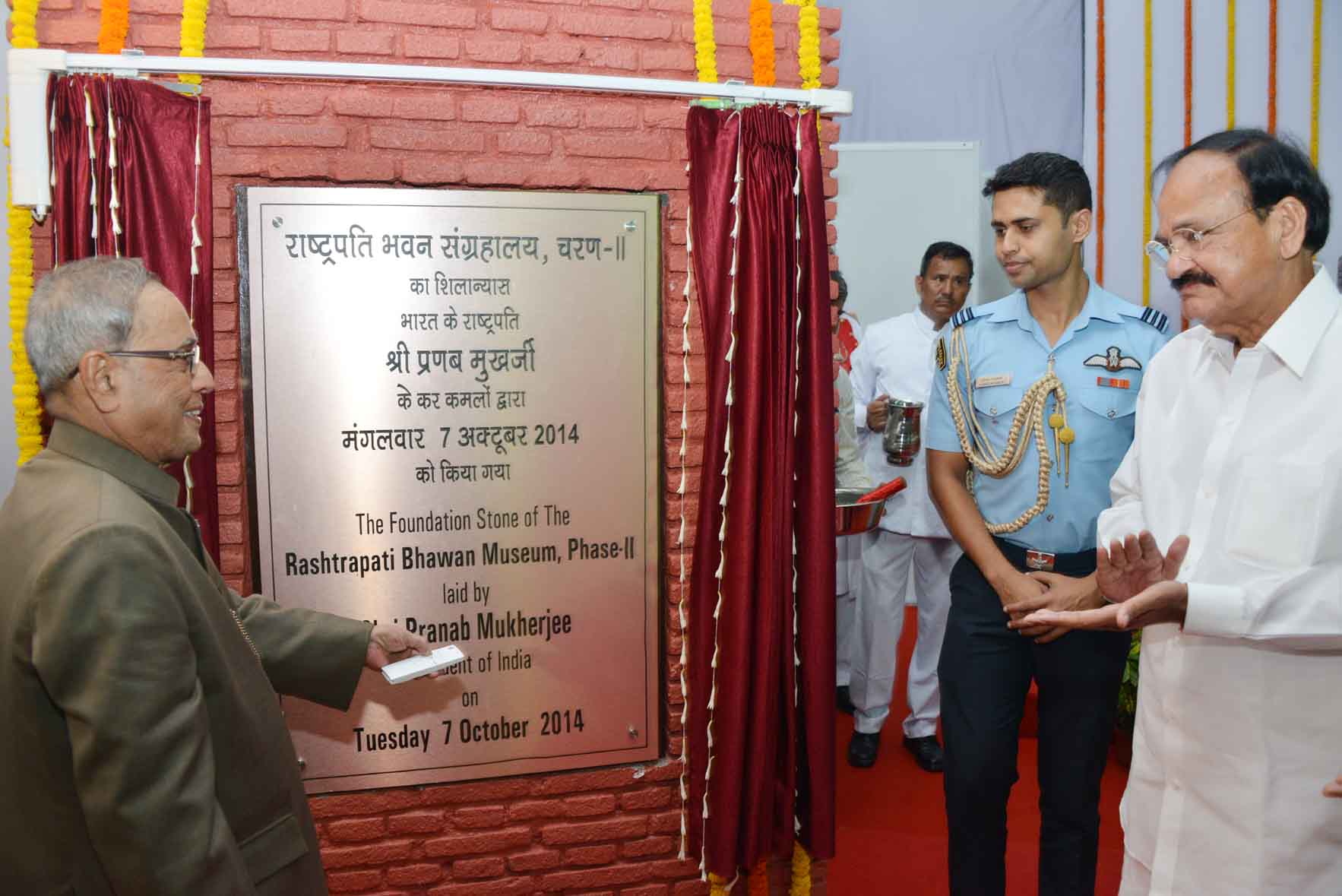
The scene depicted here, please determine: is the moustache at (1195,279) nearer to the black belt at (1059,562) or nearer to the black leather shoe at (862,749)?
the black belt at (1059,562)

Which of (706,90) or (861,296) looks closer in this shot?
(706,90)

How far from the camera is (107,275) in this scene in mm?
1544

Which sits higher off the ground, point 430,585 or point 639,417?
point 639,417

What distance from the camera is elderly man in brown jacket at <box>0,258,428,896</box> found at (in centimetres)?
131

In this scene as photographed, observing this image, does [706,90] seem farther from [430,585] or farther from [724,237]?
[430,585]

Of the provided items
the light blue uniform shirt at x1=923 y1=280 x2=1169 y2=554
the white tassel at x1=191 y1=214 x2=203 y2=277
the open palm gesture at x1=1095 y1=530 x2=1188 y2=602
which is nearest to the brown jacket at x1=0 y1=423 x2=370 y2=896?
the white tassel at x1=191 y1=214 x2=203 y2=277

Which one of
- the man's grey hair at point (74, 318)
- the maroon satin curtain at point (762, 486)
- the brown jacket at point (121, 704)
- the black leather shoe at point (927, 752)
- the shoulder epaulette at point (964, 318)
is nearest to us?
the brown jacket at point (121, 704)

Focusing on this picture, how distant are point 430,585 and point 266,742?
94 cm

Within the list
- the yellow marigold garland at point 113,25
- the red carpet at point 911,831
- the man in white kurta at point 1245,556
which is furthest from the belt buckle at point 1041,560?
the yellow marigold garland at point 113,25

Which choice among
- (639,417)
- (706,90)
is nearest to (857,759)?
(639,417)

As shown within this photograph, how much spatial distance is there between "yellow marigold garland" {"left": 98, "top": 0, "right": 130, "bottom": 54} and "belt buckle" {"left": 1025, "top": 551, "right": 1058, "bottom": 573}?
238cm

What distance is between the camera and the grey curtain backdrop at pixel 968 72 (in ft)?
18.0

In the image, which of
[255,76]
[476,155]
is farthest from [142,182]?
[476,155]

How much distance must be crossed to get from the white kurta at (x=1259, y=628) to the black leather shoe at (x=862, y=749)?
199 centimetres
